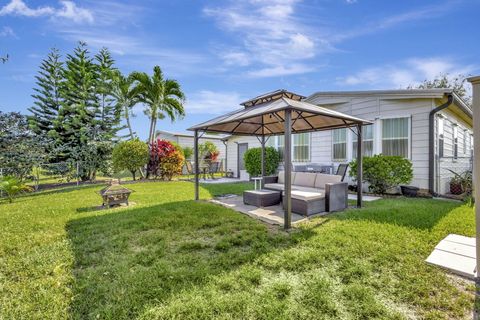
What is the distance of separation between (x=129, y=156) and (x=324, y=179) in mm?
10452

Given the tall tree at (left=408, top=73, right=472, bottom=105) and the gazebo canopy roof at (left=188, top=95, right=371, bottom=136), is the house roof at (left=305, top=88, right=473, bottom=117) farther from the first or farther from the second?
the tall tree at (left=408, top=73, right=472, bottom=105)

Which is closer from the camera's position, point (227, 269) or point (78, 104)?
point (227, 269)

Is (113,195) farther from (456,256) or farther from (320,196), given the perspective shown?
(456,256)

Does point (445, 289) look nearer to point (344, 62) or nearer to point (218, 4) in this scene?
point (218, 4)

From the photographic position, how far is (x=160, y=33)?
27.0 feet

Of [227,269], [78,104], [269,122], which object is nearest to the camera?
[227,269]

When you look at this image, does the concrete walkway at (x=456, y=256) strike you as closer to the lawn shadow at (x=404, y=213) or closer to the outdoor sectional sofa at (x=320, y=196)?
the lawn shadow at (x=404, y=213)

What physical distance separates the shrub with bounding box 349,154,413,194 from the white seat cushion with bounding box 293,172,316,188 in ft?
8.78

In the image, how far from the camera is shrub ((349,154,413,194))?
25.4ft

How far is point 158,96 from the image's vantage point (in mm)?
14336

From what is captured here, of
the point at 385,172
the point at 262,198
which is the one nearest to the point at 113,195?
the point at 262,198

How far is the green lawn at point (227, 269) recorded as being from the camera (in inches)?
87.8

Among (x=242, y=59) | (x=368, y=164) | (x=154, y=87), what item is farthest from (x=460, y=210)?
(x=154, y=87)

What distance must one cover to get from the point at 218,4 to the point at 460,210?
8780mm
